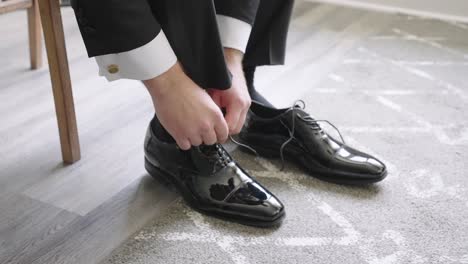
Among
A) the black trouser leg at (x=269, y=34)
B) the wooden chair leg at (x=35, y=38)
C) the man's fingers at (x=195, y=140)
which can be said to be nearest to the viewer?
the man's fingers at (x=195, y=140)

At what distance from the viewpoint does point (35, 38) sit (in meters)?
1.40

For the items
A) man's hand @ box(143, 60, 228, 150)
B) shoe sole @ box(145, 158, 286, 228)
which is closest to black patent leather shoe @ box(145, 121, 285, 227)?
shoe sole @ box(145, 158, 286, 228)

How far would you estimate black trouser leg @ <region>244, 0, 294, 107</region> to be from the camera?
1.04 metres

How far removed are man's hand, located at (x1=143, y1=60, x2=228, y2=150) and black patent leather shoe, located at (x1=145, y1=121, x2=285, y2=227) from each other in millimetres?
118

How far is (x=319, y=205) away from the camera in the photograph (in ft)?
3.02

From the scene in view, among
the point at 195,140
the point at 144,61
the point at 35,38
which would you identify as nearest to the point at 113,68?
the point at 144,61

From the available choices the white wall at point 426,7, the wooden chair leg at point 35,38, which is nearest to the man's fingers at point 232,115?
the wooden chair leg at point 35,38

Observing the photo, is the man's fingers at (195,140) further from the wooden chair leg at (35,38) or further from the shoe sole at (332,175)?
the wooden chair leg at (35,38)

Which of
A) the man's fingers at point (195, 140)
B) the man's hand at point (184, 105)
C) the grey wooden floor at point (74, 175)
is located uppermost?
the man's hand at point (184, 105)

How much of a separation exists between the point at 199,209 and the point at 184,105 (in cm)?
22

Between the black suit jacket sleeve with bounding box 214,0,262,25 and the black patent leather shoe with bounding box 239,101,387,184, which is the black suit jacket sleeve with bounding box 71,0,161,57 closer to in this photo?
the black suit jacket sleeve with bounding box 214,0,262,25

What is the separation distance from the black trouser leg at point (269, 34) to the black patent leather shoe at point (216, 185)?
0.26 meters

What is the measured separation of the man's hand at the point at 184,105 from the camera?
741 mm

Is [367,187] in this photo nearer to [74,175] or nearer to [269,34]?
[269,34]
